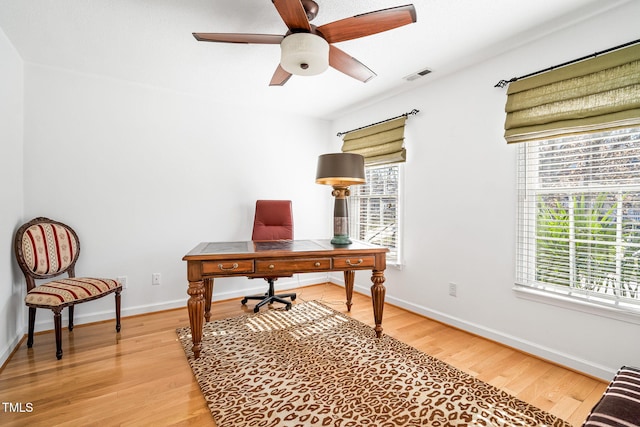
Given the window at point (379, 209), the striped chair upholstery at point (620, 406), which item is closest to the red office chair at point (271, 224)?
the window at point (379, 209)

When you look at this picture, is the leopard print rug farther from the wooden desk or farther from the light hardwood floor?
the wooden desk

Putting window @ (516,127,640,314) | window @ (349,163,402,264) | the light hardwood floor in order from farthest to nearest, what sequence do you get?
window @ (349,163,402,264) → window @ (516,127,640,314) → the light hardwood floor

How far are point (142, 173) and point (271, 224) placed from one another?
144 centimetres

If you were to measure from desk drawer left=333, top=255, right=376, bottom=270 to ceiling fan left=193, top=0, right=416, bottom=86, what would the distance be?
1.37m

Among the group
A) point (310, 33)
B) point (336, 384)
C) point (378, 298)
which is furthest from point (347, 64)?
point (336, 384)

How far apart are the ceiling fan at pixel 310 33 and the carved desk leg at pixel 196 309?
5.12 ft

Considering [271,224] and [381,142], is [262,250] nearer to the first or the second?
[271,224]

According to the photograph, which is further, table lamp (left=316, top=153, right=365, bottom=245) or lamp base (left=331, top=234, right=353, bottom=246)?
lamp base (left=331, top=234, right=353, bottom=246)

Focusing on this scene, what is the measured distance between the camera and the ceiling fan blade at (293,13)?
1504 millimetres

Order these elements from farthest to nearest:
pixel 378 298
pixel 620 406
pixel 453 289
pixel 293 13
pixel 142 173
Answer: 1. pixel 142 173
2. pixel 453 289
3. pixel 378 298
4. pixel 293 13
5. pixel 620 406

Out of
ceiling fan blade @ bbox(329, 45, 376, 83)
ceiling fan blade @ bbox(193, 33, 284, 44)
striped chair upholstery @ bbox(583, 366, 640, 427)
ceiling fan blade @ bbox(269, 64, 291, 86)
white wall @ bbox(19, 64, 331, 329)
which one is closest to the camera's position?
striped chair upholstery @ bbox(583, 366, 640, 427)

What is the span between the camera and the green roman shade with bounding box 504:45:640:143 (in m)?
1.80

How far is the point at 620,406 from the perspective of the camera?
102 cm

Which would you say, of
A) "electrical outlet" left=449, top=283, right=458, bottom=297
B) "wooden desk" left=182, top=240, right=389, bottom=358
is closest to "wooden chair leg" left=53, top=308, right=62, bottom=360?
"wooden desk" left=182, top=240, right=389, bottom=358
